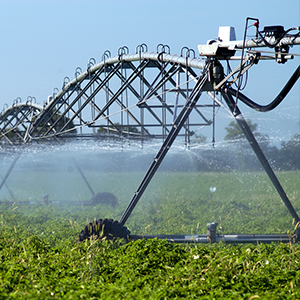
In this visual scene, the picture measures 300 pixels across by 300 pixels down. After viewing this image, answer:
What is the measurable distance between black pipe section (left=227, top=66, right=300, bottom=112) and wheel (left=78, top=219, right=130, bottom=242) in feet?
10.9

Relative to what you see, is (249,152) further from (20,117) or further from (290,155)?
(20,117)

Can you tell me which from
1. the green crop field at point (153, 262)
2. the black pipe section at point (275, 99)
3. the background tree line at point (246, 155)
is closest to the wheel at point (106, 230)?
the green crop field at point (153, 262)

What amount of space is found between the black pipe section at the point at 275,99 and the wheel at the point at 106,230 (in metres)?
3.32

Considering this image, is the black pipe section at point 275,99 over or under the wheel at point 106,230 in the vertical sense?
over

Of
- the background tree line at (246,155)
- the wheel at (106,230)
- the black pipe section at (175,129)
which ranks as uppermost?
the black pipe section at (175,129)

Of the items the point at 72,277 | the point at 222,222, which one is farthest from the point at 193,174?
the point at 72,277

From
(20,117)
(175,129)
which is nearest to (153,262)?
(175,129)

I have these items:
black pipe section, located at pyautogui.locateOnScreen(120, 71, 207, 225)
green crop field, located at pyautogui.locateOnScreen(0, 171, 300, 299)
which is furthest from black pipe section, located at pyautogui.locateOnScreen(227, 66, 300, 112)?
green crop field, located at pyautogui.locateOnScreen(0, 171, 300, 299)

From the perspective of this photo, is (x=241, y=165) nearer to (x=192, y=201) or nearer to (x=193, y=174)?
(x=193, y=174)

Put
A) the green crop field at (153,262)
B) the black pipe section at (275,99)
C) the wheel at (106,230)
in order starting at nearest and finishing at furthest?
the green crop field at (153,262) → the black pipe section at (275,99) → the wheel at (106,230)

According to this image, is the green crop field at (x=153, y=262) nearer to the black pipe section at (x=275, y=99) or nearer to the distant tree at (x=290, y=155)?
the black pipe section at (x=275, y=99)

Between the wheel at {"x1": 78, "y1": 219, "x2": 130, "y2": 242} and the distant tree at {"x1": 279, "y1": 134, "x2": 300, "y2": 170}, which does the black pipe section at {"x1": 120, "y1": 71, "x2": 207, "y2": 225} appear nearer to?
the wheel at {"x1": 78, "y1": 219, "x2": 130, "y2": 242}

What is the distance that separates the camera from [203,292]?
3.86 metres

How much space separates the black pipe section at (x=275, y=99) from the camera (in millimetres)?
5965
